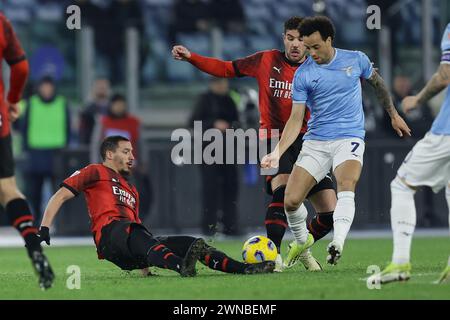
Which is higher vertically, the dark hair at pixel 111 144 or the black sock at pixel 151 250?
the dark hair at pixel 111 144

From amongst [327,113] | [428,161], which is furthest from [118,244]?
[428,161]

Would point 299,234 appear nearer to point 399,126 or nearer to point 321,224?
point 321,224

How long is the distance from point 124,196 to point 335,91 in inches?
77.5

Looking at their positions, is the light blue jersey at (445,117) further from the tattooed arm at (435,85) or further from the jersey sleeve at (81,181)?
the jersey sleeve at (81,181)

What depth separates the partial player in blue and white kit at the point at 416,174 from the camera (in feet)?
29.4

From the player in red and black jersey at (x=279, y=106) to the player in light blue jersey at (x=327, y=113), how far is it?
1.83 ft

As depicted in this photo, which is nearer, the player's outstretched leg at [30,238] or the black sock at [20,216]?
the player's outstretched leg at [30,238]

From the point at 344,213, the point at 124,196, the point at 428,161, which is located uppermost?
the point at 428,161

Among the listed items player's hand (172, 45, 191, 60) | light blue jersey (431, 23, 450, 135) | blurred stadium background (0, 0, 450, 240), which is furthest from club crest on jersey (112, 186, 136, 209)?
blurred stadium background (0, 0, 450, 240)

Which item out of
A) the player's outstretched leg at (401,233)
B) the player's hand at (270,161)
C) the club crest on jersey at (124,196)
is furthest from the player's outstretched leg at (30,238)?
the player's outstretched leg at (401,233)

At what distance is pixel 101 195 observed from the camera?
10531 millimetres

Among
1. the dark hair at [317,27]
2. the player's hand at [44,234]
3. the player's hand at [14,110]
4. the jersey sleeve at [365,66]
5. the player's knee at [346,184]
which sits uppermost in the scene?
the dark hair at [317,27]

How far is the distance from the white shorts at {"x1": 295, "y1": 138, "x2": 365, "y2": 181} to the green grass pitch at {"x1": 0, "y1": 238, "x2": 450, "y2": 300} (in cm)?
88

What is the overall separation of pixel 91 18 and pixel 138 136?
318 centimetres
